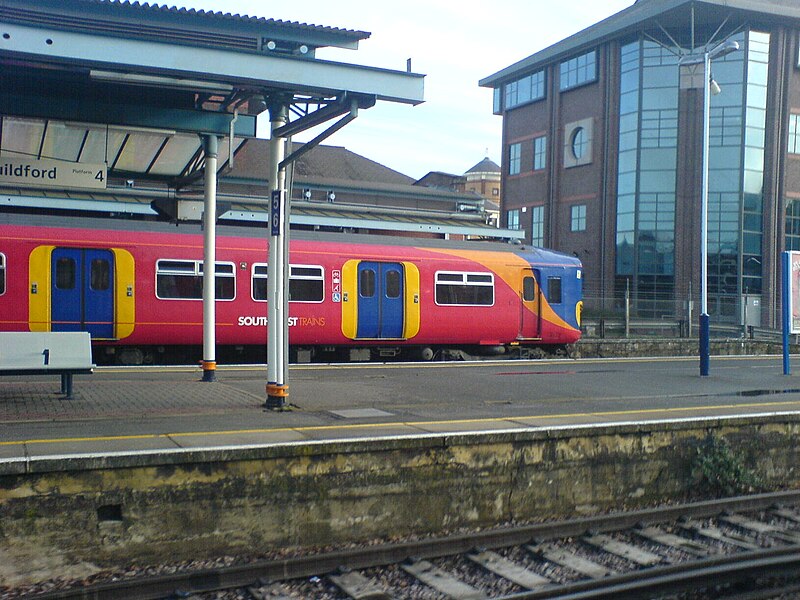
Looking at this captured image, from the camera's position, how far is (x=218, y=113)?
489 inches

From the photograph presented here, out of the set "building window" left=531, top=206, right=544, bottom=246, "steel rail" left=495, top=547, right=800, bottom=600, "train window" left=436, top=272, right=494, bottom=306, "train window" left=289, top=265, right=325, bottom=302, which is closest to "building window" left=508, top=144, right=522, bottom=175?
"building window" left=531, top=206, right=544, bottom=246

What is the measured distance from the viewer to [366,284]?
64.5 ft

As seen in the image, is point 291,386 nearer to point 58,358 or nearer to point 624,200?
point 58,358

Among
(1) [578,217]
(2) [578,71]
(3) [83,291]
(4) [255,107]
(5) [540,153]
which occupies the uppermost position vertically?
(2) [578,71]

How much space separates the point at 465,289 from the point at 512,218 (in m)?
34.4

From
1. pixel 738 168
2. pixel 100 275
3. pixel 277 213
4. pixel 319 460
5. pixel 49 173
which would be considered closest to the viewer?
pixel 319 460

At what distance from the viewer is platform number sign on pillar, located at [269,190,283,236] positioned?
1084 cm

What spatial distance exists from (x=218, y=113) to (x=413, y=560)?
7.39 meters

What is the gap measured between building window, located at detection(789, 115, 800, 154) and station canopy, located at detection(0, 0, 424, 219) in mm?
37673

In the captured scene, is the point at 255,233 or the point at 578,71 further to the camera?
the point at 578,71

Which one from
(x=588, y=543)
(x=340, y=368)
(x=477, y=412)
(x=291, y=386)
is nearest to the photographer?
(x=588, y=543)

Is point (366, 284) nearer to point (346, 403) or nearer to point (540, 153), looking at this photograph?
point (346, 403)

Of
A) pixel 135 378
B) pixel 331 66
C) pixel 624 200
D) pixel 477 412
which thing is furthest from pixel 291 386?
pixel 624 200

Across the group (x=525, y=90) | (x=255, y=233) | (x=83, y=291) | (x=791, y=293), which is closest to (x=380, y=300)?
(x=255, y=233)
